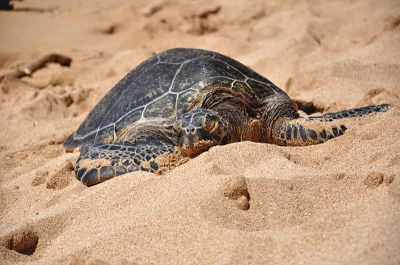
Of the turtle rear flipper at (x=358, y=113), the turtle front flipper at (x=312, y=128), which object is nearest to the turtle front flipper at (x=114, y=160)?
the turtle front flipper at (x=312, y=128)

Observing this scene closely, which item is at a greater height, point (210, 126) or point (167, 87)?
point (167, 87)

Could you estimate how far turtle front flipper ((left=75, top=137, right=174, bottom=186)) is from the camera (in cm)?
260

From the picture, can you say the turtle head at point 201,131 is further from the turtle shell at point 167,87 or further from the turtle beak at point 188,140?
the turtle shell at point 167,87

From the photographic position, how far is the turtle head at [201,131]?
8.88 feet

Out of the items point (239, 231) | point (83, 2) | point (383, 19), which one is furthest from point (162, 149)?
point (83, 2)

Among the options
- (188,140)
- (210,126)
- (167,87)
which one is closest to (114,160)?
(188,140)

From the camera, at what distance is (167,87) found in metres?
3.31

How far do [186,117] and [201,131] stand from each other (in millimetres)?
173

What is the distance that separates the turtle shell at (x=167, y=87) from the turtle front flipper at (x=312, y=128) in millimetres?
335

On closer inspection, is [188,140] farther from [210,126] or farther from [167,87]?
[167,87]

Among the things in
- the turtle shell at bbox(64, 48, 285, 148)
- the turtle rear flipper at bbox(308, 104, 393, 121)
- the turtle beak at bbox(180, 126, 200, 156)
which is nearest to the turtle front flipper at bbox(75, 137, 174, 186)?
the turtle beak at bbox(180, 126, 200, 156)

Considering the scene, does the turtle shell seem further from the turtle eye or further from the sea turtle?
the turtle eye

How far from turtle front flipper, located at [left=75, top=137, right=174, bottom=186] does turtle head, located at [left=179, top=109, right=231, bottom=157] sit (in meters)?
0.15

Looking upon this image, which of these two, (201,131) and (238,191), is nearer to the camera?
(238,191)
